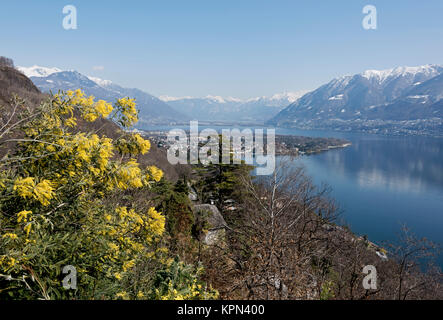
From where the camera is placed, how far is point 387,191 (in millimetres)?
57188

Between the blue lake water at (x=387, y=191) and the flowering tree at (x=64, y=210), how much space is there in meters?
16.6

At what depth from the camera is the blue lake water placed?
4119 centimetres

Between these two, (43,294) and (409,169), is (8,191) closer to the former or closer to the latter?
(43,294)

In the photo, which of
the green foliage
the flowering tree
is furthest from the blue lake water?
the flowering tree

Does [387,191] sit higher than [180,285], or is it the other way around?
[180,285]

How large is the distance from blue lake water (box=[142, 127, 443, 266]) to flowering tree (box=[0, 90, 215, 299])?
16.6 meters

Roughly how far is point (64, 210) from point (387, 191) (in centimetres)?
6537

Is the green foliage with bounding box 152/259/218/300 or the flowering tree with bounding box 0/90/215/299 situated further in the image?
the green foliage with bounding box 152/259/218/300

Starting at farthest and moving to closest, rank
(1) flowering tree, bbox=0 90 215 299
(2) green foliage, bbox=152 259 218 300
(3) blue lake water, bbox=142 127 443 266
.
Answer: (3) blue lake water, bbox=142 127 443 266
(2) green foliage, bbox=152 259 218 300
(1) flowering tree, bbox=0 90 215 299

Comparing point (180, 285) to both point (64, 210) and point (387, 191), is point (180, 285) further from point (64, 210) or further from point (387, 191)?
point (387, 191)

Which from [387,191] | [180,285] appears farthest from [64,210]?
[387,191]

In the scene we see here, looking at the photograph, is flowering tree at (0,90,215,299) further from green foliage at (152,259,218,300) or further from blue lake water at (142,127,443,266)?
blue lake water at (142,127,443,266)

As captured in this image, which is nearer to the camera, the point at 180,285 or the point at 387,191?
the point at 180,285
